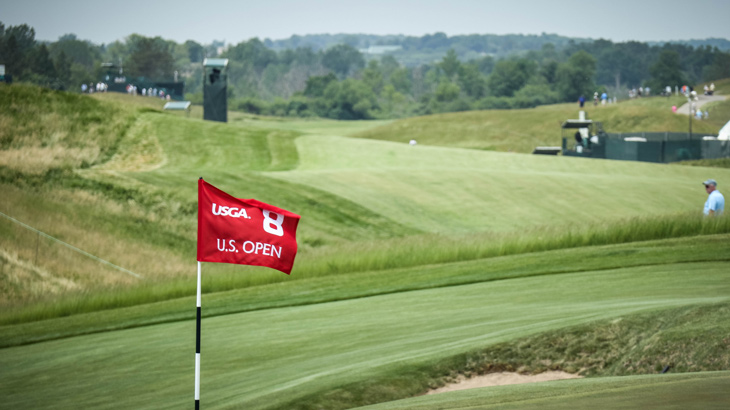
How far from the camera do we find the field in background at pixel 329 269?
12.2m

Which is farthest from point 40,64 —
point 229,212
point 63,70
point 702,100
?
point 229,212

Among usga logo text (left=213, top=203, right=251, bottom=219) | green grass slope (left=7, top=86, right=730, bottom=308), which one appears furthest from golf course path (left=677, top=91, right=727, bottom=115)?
usga logo text (left=213, top=203, right=251, bottom=219)

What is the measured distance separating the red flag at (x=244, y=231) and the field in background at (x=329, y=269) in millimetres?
1757

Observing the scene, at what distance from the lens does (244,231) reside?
10125 millimetres

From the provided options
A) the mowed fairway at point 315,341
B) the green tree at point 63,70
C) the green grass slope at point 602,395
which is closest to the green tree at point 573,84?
the green tree at point 63,70

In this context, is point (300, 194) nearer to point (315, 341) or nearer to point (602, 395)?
point (315, 341)

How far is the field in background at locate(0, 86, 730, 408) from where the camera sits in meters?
12.2

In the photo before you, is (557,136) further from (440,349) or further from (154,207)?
(440,349)

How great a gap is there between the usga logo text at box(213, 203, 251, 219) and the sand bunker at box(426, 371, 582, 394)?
10.5 ft

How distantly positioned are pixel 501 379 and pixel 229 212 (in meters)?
4.01

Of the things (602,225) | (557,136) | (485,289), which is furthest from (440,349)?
(557,136)

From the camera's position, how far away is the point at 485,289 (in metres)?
18.9

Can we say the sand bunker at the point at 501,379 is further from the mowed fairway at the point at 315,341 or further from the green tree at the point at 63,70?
the green tree at the point at 63,70

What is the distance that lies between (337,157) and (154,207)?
20155mm
